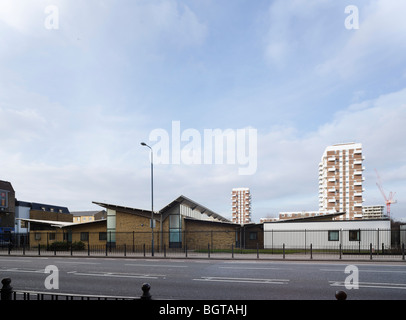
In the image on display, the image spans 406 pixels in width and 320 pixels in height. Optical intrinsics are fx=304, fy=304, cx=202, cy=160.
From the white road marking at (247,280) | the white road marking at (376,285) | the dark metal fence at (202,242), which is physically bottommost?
the dark metal fence at (202,242)

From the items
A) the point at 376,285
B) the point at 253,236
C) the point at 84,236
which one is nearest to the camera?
the point at 376,285

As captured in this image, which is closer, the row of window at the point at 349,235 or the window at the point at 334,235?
the row of window at the point at 349,235

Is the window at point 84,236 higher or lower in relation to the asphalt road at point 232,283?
lower

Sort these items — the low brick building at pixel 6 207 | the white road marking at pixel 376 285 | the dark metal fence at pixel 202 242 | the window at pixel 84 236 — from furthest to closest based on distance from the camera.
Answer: the low brick building at pixel 6 207
the window at pixel 84 236
the dark metal fence at pixel 202 242
the white road marking at pixel 376 285

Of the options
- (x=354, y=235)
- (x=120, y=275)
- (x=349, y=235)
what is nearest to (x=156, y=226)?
(x=120, y=275)

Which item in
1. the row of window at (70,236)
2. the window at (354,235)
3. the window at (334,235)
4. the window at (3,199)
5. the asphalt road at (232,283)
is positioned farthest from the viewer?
the window at (3,199)

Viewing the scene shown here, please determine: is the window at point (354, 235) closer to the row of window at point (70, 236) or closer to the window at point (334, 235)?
the window at point (334, 235)

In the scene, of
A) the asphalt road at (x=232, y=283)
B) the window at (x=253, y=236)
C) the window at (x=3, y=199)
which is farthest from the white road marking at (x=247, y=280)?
the window at (x=3, y=199)

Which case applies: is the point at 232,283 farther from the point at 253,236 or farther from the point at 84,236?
the point at 253,236

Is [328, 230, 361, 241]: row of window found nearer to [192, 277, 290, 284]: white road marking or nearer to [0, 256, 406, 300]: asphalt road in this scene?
[0, 256, 406, 300]: asphalt road

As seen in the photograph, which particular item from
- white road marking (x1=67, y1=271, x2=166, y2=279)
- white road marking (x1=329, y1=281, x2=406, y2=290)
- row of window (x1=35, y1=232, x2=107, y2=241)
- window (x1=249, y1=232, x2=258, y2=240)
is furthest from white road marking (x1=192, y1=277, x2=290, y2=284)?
window (x1=249, y1=232, x2=258, y2=240)

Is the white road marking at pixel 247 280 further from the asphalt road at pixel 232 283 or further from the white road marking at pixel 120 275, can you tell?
the white road marking at pixel 120 275
